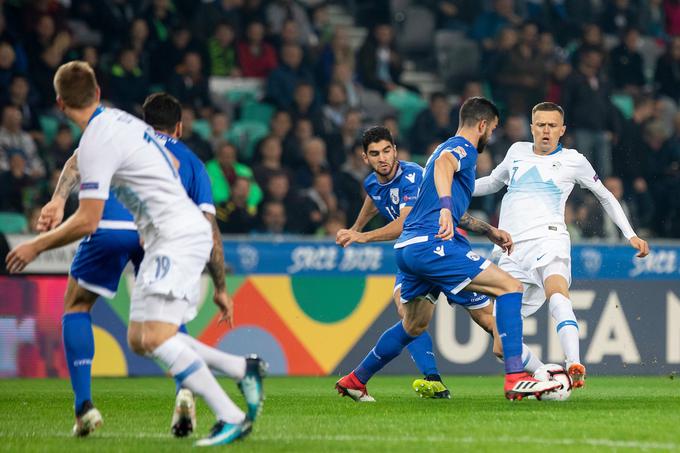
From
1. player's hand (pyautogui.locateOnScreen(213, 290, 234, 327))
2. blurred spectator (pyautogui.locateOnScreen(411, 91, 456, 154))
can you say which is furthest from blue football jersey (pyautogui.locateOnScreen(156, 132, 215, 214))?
blurred spectator (pyautogui.locateOnScreen(411, 91, 456, 154))

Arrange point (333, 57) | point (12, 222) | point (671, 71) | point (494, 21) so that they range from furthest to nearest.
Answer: point (671, 71), point (494, 21), point (333, 57), point (12, 222)

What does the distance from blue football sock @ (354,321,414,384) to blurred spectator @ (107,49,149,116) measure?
739cm

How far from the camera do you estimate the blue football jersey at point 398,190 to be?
31.2ft

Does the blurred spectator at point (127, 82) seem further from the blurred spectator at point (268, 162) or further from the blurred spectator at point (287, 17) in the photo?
the blurred spectator at point (287, 17)

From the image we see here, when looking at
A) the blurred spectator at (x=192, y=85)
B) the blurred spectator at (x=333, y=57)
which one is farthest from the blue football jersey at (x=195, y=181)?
the blurred spectator at (x=333, y=57)

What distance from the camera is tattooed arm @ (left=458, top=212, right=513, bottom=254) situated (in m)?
9.05

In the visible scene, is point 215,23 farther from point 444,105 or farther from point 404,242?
point 404,242

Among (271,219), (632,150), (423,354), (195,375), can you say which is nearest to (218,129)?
(271,219)

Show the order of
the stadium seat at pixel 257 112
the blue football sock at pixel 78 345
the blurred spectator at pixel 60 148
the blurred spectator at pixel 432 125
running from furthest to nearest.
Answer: the blurred spectator at pixel 432 125 → the stadium seat at pixel 257 112 → the blurred spectator at pixel 60 148 → the blue football sock at pixel 78 345

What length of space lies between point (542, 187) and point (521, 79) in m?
8.66

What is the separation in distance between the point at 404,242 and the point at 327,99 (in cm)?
915

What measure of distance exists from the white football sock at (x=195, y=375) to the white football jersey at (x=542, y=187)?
422 cm

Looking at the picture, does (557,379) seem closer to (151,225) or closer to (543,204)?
(543,204)

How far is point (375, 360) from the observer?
9188 mm
